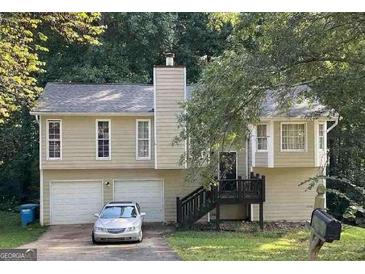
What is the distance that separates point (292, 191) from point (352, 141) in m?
2.99

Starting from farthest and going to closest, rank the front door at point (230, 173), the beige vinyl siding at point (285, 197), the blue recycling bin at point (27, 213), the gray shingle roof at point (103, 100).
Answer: the beige vinyl siding at point (285, 197)
the gray shingle roof at point (103, 100)
the blue recycling bin at point (27, 213)
the front door at point (230, 173)

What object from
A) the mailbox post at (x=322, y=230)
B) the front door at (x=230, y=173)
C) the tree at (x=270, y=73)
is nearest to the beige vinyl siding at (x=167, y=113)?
the front door at (x=230, y=173)

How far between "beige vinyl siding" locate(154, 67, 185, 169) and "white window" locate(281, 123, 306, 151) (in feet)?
11.9

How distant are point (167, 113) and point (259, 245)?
226 inches

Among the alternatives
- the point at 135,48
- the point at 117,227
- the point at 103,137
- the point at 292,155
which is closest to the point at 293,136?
the point at 292,155

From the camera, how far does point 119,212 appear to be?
1574 cm

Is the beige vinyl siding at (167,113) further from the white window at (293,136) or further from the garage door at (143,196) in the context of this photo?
the white window at (293,136)

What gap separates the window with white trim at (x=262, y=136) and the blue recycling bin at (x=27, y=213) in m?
7.92

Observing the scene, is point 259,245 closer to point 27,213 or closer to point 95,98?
point 27,213

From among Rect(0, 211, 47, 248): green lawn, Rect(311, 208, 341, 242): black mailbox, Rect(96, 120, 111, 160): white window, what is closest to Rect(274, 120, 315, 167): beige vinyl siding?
A: Rect(96, 120, 111, 160): white window

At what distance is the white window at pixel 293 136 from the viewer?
1900 centimetres

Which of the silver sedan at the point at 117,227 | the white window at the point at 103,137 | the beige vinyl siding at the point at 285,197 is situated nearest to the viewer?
the silver sedan at the point at 117,227

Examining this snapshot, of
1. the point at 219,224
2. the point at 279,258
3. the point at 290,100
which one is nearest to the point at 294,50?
the point at 290,100
